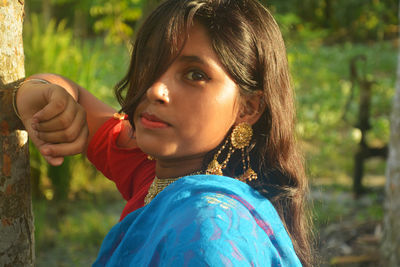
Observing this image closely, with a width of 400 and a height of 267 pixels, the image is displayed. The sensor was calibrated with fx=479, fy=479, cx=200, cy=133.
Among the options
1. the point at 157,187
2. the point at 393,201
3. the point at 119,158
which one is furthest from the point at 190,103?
the point at 393,201

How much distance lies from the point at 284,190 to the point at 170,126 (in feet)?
1.41

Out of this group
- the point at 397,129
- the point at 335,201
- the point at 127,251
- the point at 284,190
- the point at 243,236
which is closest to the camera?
the point at 243,236

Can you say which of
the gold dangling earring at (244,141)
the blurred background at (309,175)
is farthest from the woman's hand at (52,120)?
the blurred background at (309,175)

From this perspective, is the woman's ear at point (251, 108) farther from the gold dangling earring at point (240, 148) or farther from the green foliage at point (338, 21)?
the green foliage at point (338, 21)

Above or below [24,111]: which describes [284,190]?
below

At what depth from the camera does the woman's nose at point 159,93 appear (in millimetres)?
1405

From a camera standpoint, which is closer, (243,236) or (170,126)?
(243,236)

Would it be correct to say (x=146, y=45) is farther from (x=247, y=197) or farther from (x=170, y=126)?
(x=247, y=197)

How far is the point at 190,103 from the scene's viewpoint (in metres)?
1.41

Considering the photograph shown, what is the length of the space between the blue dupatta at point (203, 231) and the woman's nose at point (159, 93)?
259 mm

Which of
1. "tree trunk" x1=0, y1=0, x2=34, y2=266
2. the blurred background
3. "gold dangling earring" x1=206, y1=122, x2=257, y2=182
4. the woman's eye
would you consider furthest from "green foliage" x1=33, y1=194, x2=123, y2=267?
the woman's eye

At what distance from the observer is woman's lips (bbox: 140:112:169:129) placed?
144cm

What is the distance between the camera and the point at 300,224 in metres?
1.57

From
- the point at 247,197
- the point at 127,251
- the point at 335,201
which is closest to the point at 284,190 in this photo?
the point at 247,197
